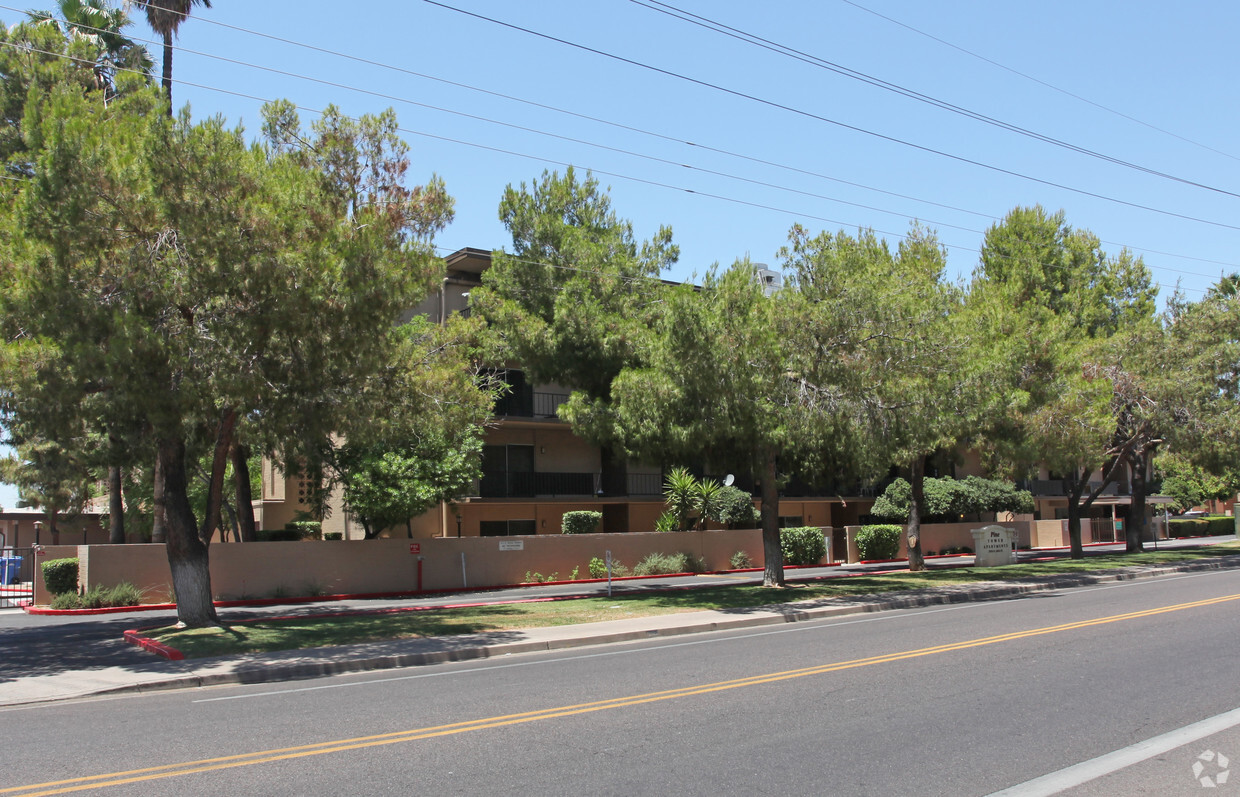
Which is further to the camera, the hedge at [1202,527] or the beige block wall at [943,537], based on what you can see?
the hedge at [1202,527]

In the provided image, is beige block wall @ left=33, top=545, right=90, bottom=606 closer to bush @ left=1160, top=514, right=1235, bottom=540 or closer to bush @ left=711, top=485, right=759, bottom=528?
bush @ left=711, top=485, right=759, bottom=528

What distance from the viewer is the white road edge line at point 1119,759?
608 cm

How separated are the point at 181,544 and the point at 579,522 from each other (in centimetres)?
1758

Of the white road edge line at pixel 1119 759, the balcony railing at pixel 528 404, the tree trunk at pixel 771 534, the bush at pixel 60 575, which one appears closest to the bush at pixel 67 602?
the bush at pixel 60 575

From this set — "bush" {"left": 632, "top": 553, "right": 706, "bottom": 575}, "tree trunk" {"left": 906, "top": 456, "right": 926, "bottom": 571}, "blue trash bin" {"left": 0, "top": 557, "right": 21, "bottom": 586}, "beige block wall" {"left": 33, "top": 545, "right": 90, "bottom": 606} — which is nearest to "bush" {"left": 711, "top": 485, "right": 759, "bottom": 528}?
"bush" {"left": 632, "top": 553, "right": 706, "bottom": 575}

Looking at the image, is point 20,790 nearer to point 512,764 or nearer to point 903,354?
point 512,764

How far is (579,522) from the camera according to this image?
32.6 m

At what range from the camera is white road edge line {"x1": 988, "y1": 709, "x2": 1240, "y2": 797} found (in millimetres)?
6082

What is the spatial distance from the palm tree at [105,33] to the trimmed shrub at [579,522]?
18.4m

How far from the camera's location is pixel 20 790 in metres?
6.54

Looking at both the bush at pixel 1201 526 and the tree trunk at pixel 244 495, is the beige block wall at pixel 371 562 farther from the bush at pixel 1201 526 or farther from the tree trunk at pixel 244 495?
the bush at pixel 1201 526

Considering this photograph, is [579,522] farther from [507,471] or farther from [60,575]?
[60,575]

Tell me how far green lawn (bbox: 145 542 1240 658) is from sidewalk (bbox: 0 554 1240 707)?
0.66 m

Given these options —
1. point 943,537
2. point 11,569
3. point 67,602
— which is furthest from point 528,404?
point 943,537
